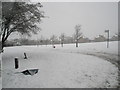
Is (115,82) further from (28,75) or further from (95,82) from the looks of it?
(28,75)

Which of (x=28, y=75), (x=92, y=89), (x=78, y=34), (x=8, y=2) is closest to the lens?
(x=92, y=89)

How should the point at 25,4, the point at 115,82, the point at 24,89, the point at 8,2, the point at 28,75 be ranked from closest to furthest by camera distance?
the point at 24,89, the point at 28,75, the point at 115,82, the point at 8,2, the point at 25,4

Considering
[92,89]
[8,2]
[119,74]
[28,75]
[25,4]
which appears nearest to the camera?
[92,89]

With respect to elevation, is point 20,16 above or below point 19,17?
above

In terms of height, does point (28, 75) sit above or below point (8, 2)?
below

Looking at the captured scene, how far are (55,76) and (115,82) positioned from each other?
16.0 feet

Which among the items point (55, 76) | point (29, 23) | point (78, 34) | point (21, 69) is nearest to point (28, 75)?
point (21, 69)

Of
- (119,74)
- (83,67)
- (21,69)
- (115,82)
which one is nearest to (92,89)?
(115,82)

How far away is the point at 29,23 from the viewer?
531 inches

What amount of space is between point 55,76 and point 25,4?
8661 mm

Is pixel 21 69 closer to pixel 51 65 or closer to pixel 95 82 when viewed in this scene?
pixel 51 65

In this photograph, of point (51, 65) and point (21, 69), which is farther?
point (51, 65)

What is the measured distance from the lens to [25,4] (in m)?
12.9

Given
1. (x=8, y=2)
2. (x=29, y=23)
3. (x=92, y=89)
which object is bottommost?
(x=92, y=89)
